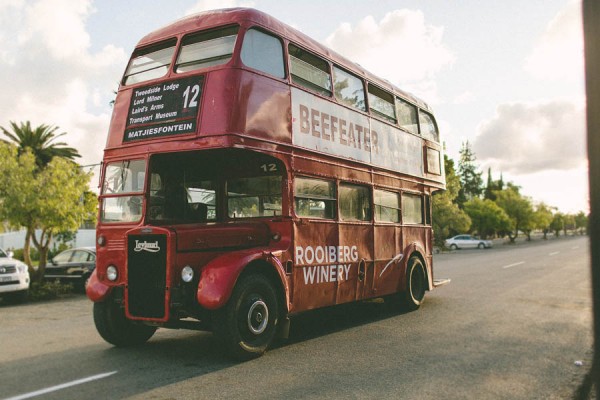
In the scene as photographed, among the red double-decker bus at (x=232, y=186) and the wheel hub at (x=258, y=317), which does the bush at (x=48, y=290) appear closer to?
the red double-decker bus at (x=232, y=186)

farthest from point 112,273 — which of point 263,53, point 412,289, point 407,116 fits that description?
point 407,116

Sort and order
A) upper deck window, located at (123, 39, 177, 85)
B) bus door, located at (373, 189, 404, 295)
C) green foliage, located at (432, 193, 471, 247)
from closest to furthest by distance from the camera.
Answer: upper deck window, located at (123, 39, 177, 85)
bus door, located at (373, 189, 404, 295)
green foliage, located at (432, 193, 471, 247)

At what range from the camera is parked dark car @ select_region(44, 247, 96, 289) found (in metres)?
16.3

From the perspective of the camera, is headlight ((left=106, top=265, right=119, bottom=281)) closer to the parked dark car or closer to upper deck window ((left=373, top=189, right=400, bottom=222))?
upper deck window ((left=373, top=189, right=400, bottom=222))

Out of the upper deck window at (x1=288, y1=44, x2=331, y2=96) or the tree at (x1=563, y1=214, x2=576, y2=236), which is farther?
the tree at (x1=563, y1=214, x2=576, y2=236)

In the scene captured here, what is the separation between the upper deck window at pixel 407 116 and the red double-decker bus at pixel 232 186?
176 cm

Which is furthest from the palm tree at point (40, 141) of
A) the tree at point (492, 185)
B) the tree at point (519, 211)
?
→ the tree at point (492, 185)

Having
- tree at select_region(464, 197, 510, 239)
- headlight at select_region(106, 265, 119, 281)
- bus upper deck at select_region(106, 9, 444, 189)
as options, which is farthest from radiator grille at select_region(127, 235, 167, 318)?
tree at select_region(464, 197, 510, 239)

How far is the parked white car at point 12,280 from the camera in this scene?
13531mm

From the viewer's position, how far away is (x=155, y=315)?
6.27 meters

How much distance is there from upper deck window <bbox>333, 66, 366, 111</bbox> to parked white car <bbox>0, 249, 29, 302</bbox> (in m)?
10.4

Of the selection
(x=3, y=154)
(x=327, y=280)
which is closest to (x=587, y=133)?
(x=327, y=280)

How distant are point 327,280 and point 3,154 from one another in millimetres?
12417

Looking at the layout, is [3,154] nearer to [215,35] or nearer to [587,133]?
[215,35]
